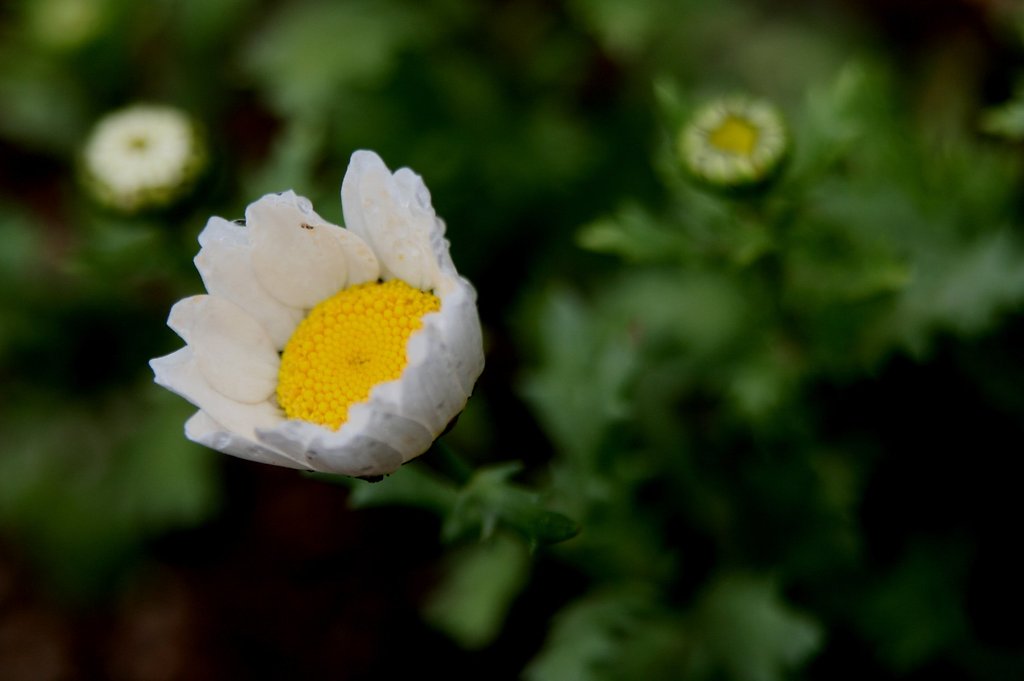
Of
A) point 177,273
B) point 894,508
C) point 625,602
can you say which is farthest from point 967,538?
point 177,273

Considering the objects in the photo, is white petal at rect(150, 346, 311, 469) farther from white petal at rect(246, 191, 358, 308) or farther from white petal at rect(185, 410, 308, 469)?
white petal at rect(246, 191, 358, 308)

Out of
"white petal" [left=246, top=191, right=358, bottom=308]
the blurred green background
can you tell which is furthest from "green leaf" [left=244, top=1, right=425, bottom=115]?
"white petal" [left=246, top=191, right=358, bottom=308]

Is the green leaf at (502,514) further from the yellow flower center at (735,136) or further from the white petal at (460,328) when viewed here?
the yellow flower center at (735,136)

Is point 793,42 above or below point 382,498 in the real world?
above

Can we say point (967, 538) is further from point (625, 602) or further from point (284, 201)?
point (284, 201)

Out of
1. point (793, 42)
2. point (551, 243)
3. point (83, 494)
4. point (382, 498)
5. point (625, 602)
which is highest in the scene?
point (793, 42)

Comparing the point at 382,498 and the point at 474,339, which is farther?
the point at 382,498
